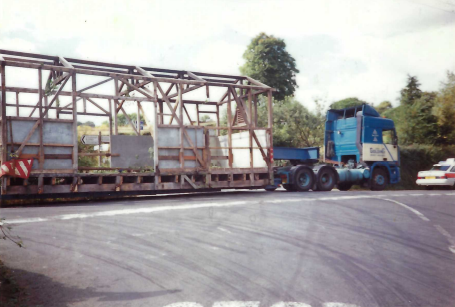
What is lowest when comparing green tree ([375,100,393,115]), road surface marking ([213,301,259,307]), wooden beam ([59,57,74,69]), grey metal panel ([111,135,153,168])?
road surface marking ([213,301,259,307])

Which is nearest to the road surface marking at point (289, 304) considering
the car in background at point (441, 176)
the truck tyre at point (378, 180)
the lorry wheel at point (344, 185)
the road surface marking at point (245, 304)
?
the road surface marking at point (245, 304)

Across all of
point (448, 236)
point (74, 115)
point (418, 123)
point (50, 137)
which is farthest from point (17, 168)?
point (418, 123)

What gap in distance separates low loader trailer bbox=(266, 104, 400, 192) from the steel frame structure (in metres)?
1.49

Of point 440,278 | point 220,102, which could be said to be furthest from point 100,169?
point 440,278

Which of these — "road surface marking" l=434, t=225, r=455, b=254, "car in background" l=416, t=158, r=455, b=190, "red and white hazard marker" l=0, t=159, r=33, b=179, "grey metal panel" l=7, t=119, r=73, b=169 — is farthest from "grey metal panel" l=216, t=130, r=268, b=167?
"car in background" l=416, t=158, r=455, b=190

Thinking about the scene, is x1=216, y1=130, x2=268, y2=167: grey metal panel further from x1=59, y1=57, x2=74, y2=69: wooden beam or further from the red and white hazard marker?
the red and white hazard marker

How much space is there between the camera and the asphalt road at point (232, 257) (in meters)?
4.54

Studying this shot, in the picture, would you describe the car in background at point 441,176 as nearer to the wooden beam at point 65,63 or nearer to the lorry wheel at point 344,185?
the lorry wheel at point 344,185

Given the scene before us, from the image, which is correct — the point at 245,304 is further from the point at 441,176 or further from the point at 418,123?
the point at 418,123

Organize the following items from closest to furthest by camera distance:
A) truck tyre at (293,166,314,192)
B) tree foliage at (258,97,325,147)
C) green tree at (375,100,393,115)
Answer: truck tyre at (293,166,314,192), tree foliage at (258,97,325,147), green tree at (375,100,393,115)

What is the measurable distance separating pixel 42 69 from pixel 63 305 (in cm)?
881

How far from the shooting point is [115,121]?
13914 millimetres

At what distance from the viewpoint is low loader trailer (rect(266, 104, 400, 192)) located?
15.1m

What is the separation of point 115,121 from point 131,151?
1.30 meters
